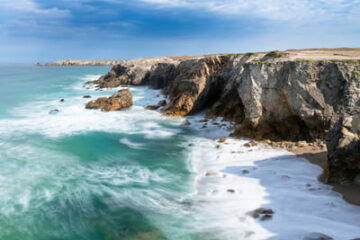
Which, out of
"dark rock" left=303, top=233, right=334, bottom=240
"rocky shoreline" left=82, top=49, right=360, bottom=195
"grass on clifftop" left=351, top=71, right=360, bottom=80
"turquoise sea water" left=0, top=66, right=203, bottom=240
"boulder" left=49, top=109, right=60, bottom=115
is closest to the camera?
"dark rock" left=303, top=233, right=334, bottom=240

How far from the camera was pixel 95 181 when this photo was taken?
1024 cm

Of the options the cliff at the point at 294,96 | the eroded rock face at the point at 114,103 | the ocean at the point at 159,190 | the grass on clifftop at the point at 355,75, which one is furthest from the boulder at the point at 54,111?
the grass on clifftop at the point at 355,75

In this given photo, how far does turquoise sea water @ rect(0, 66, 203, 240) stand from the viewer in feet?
24.2

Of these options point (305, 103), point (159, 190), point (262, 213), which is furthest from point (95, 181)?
point (305, 103)

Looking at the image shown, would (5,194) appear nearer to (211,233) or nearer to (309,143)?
(211,233)

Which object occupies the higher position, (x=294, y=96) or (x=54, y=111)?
(x=294, y=96)

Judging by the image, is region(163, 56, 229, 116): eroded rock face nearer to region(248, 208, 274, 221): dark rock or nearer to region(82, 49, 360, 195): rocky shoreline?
region(82, 49, 360, 195): rocky shoreline

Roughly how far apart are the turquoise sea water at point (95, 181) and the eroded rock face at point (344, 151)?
Result: 17.1 feet

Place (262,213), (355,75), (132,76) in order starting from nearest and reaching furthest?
(262,213) → (355,75) → (132,76)

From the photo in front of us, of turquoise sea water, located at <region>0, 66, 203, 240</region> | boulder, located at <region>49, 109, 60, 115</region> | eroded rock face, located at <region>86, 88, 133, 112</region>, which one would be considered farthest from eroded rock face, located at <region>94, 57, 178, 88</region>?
turquoise sea water, located at <region>0, 66, 203, 240</region>

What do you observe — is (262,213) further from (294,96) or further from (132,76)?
(132,76)

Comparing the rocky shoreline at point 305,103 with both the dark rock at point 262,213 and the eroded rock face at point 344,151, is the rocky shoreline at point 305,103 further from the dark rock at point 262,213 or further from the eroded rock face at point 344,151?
the dark rock at point 262,213

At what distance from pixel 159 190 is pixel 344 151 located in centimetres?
668

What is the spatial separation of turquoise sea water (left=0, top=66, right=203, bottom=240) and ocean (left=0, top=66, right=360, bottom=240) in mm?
39
